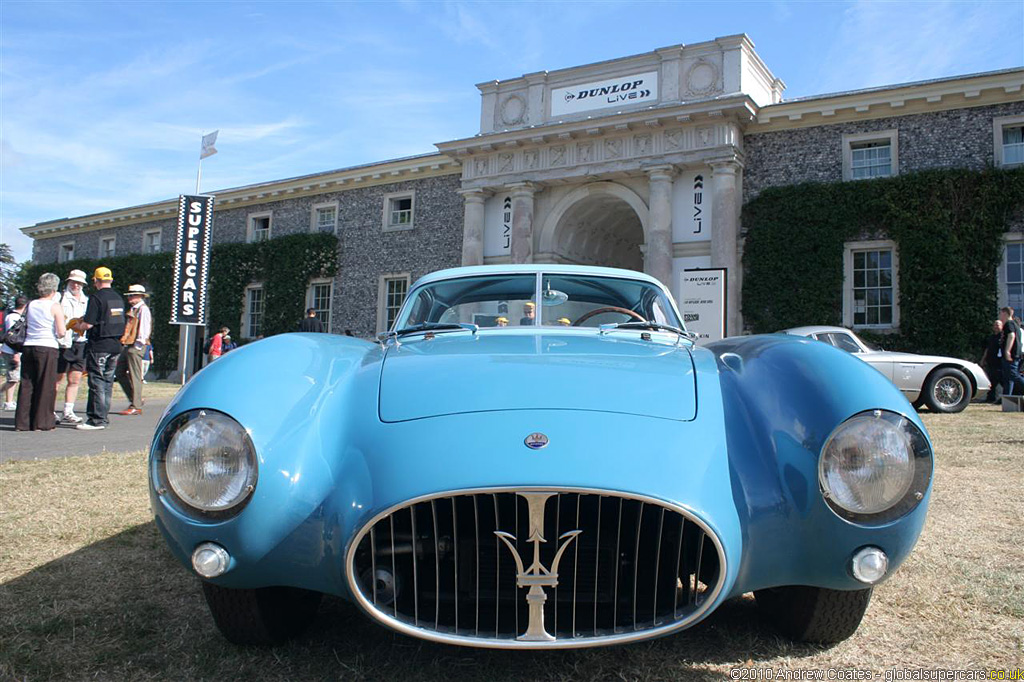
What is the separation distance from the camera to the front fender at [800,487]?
171 centimetres

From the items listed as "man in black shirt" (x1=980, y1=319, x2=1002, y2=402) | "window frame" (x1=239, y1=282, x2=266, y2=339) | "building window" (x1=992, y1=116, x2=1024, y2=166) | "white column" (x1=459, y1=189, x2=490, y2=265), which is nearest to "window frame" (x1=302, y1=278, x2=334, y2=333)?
"window frame" (x1=239, y1=282, x2=266, y2=339)

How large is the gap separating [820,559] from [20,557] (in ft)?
9.66

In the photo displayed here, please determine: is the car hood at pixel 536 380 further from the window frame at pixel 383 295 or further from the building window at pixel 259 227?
the building window at pixel 259 227

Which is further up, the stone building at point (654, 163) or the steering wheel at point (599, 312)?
the stone building at point (654, 163)

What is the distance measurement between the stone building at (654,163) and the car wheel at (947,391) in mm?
5196

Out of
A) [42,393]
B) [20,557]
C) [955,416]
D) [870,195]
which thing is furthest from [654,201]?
[20,557]

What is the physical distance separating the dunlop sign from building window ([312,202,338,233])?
5.09 m

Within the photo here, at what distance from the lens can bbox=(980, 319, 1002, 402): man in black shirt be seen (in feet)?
39.1

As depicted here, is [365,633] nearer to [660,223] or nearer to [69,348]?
[69,348]

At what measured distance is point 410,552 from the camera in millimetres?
1688

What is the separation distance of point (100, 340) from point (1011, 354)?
41.6 ft

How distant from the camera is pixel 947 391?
10.7 m

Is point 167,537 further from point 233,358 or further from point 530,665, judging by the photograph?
point 530,665

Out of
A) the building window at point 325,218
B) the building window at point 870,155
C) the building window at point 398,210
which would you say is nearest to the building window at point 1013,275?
the building window at point 870,155
